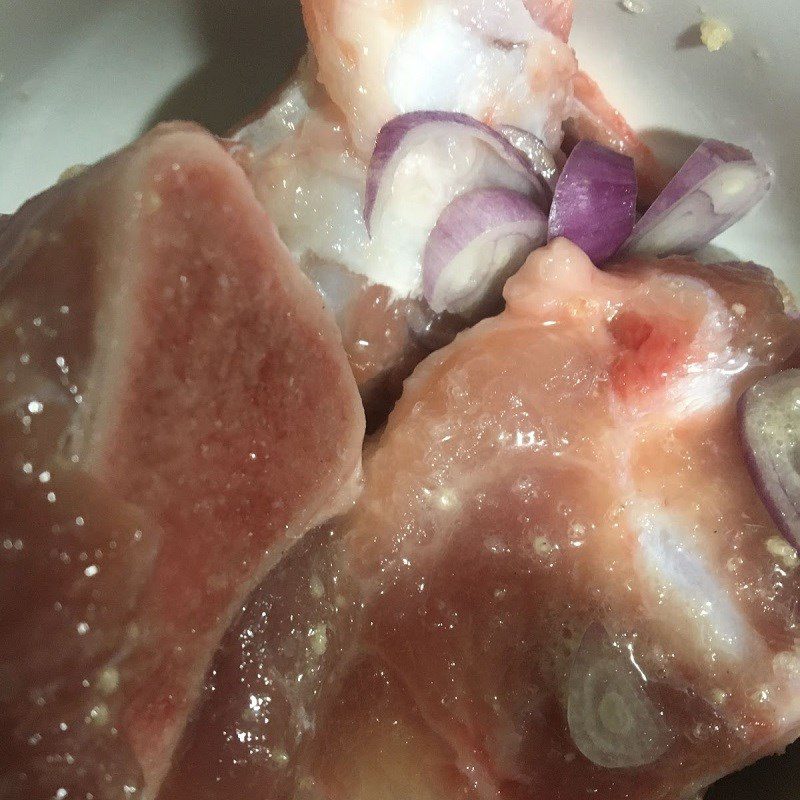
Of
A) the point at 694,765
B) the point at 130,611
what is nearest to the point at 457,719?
the point at 694,765

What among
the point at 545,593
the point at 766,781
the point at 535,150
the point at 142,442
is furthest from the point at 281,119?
the point at 766,781

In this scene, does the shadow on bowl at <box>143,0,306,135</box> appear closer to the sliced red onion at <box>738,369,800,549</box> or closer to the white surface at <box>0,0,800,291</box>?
the white surface at <box>0,0,800,291</box>

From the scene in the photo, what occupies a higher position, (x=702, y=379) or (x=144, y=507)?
(x=144, y=507)

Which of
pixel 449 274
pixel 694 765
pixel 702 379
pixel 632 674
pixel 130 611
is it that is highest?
pixel 130 611

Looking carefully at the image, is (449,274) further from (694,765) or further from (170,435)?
(694,765)

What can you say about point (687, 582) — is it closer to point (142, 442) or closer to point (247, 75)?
point (142, 442)

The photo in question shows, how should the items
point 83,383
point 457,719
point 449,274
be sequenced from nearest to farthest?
point 83,383 → point 457,719 → point 449,274
